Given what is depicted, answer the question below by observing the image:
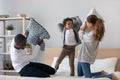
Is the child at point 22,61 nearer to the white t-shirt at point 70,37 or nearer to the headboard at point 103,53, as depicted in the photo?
the white t-shirt at point 70,37

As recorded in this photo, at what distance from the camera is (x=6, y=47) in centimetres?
461

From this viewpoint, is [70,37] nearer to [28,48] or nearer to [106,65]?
[106,65]

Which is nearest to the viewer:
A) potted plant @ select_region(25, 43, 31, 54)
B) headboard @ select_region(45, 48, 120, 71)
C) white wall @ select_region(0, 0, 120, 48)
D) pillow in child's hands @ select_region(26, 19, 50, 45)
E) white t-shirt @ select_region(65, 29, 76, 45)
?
pillow in child's hands @ select_region(26, 19, 50, 45)

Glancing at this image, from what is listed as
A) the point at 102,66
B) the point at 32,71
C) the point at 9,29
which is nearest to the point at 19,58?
the point at 32,71

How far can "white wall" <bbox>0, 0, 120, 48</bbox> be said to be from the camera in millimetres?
4121

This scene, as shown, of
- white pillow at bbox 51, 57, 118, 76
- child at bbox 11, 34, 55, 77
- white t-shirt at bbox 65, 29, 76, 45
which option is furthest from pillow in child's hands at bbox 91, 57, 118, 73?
child at bbox 11, 34, 55, 77

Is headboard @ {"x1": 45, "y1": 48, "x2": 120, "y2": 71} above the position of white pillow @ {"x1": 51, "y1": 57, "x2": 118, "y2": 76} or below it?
above

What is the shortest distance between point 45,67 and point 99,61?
1.24 metres

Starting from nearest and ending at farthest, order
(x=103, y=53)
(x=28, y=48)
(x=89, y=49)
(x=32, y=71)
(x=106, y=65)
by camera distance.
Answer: (x=32, y=71) → (x=89, y=49) → (x=106, y=65) → (x=103, y=53) → (x=28, y=48)

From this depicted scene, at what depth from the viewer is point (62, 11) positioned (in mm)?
4398

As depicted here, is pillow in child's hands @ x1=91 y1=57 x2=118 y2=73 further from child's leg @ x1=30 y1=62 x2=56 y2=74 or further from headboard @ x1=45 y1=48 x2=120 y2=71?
child's leg @ x1=30 y1=62 x2=56 y2=74

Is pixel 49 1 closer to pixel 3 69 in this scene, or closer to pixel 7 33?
pixel 7 33

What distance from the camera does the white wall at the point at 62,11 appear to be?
412 centimetres

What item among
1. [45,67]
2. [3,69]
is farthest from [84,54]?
[3,69]
